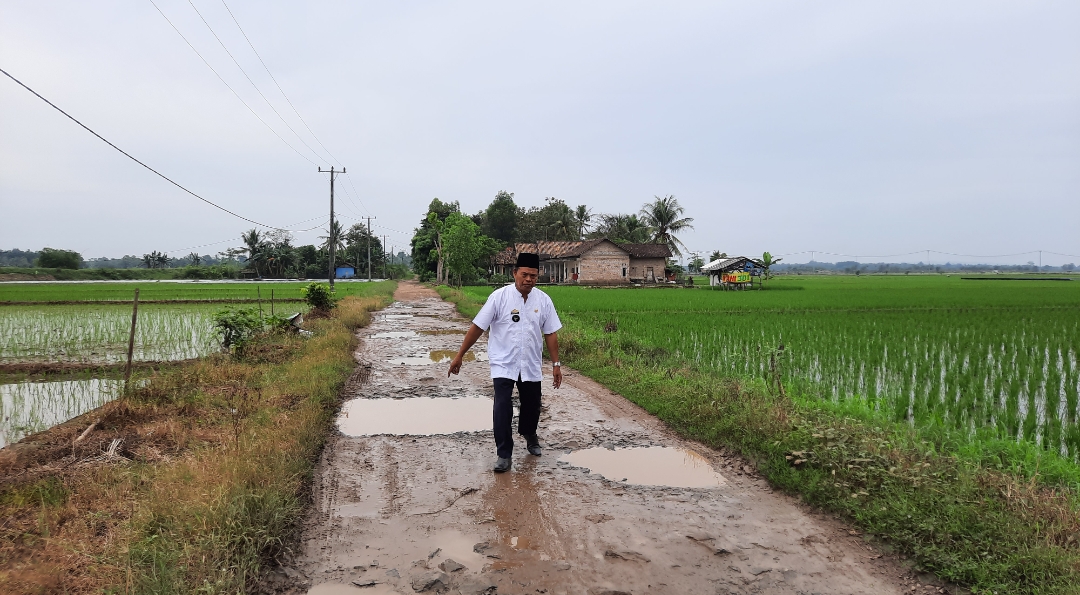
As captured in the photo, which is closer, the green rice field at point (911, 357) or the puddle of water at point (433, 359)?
the green rice field at point (911, 357)

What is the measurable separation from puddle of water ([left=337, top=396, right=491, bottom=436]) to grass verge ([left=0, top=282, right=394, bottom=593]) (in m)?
0.29

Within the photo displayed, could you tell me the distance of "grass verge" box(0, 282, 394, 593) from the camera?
2775mm

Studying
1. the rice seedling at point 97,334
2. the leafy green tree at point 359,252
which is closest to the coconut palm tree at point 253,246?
the leafy green tree at point 359,252

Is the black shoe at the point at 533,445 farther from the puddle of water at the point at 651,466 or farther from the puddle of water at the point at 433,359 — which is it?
the puddle of water at the point at 433,359

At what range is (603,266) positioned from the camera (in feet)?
148

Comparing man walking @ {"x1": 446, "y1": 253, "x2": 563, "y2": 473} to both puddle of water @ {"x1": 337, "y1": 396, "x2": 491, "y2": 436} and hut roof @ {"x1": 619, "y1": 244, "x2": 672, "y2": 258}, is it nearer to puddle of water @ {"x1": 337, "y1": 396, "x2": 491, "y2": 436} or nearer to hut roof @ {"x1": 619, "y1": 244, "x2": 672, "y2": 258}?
puddle of water @ {"x1": 337, "y1": 396, "x2": 491, "y2": 436}

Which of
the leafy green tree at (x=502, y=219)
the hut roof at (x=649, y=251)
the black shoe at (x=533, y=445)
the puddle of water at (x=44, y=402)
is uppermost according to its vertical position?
the leafy green tree at (x=502, y=219)

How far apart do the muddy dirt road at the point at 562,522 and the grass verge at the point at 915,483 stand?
0.71ft

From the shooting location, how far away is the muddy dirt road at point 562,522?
2.91 metres

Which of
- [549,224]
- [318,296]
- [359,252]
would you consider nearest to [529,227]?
[549,224]

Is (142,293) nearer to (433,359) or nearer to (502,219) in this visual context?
(433,359)

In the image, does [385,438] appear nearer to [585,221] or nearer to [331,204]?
[331,204]

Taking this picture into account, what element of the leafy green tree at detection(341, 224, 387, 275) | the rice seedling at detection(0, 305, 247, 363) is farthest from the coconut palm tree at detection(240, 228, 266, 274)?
the rice seedling at detection(0, 305, 247, 363)

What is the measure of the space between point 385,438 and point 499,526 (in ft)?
7.70
